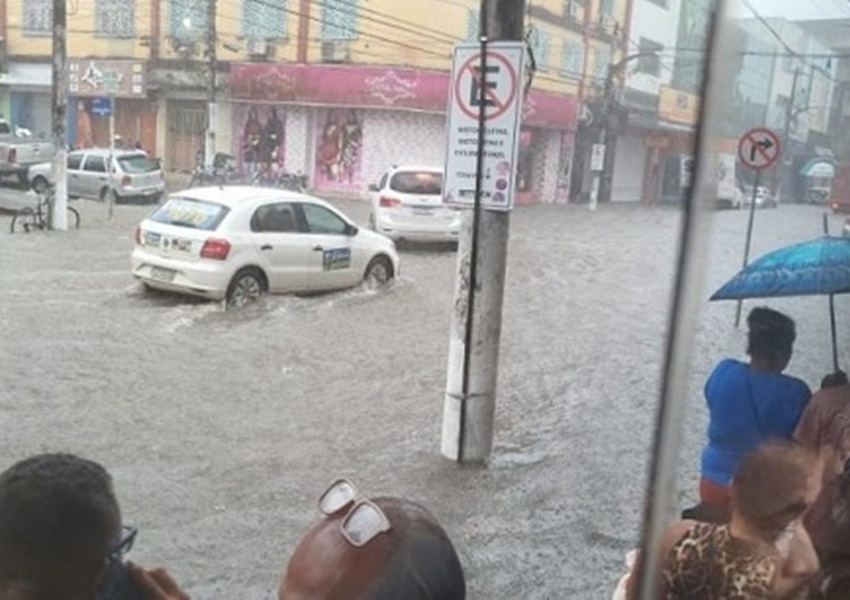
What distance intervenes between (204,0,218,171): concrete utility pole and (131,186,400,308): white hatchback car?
17562mm

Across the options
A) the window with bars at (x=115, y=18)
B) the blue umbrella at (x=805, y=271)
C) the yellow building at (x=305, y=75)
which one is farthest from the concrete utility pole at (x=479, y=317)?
the window with bars at (x=115, y=18)

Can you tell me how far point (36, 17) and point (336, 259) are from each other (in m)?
26.9

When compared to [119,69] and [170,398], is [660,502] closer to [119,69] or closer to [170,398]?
[170,398]

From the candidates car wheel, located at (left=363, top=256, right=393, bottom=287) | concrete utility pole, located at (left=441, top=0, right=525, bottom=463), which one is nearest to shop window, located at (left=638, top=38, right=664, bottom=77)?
concrete utility pole, located at (left=441, top=0, right=525, bottom=463)

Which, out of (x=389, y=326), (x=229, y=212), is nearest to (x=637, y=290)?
(x=389, y=326)

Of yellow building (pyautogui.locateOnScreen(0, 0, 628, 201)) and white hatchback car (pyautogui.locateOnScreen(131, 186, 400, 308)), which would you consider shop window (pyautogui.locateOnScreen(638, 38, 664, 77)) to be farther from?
yellow building (pyautogui.locateOnScreen(0, 0, 628, 201))

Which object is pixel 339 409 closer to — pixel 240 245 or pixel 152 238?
pixel 240 245

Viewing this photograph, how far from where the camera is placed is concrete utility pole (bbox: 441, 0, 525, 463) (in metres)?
4.80

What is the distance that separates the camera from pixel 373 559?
4.17 ft

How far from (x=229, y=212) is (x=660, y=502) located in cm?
903

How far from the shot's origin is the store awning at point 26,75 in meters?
31.9

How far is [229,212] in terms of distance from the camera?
31.1 feet

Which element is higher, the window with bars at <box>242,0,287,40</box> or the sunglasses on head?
the window with bars at <box>242,0,287,40</box>

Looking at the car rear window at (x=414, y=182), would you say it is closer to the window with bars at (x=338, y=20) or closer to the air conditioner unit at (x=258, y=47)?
the window with bars at (x=338, y=20)
